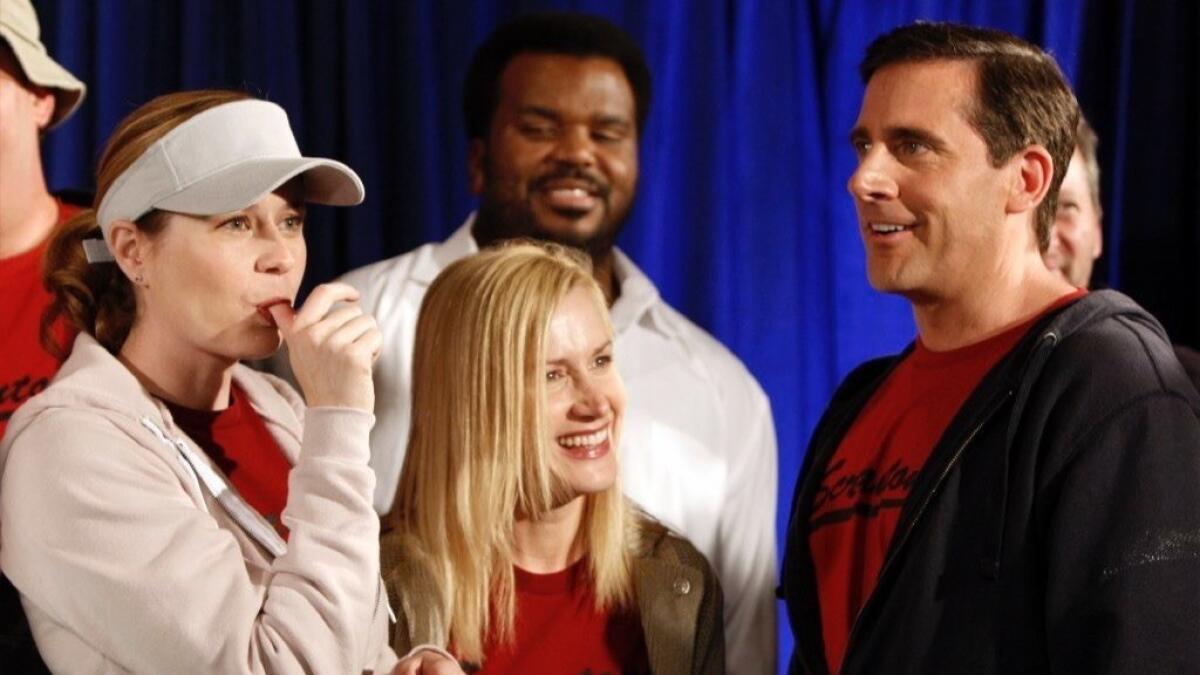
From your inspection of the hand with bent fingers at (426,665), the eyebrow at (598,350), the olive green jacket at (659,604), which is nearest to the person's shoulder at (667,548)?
the olive green jacket at (659,604)

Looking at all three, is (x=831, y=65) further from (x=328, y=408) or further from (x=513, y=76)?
(x=328, y=408)

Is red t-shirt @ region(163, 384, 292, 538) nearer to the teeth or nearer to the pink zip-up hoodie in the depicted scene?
the pink zip-up hoodie

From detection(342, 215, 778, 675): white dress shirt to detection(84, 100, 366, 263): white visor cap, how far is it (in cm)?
105

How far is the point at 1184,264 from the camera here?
10.9 ft

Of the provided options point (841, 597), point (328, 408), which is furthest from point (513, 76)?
point (328, 408)

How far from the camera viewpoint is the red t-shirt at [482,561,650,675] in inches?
84.6

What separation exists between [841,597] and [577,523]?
36cm

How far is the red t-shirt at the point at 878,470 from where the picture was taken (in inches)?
82.6

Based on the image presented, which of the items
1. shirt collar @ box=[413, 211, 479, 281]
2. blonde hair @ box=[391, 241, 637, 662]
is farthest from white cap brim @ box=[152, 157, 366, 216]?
shirt collar @ box=[413, 211, 479, 281]

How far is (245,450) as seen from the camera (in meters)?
1.88

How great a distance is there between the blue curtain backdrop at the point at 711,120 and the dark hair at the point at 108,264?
1320 millimetres

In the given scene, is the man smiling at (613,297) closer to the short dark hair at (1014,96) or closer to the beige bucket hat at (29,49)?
the beige bucket hat at (29,49)

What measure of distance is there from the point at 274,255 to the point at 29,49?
1033mm

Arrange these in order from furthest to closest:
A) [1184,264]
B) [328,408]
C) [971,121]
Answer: [1184,264] → [971,121] → [328,408]
